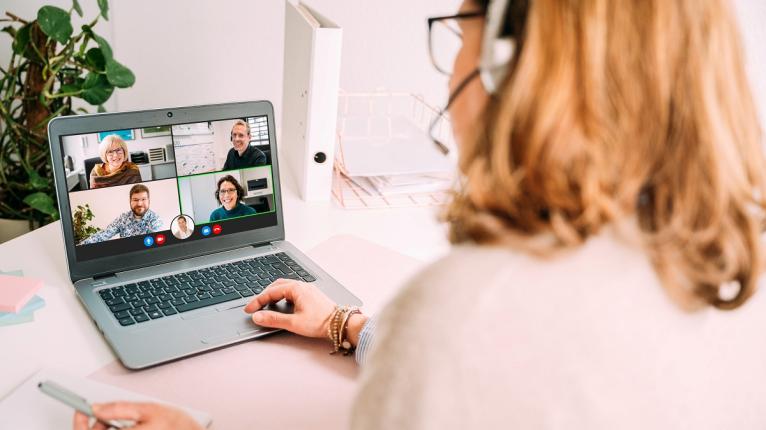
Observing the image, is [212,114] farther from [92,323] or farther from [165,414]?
[165,414]

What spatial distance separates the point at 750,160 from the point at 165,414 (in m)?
0.59

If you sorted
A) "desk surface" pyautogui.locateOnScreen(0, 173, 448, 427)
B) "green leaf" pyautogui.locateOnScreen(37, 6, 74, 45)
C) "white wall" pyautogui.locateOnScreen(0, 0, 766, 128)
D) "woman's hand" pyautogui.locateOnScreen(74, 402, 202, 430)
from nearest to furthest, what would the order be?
"woman's hand" pyautogui.locateOnScreen(74, 402, 202, 430) < "desk surface" pyautogui.locateOnScreen(0, 173, 448, 427) < "green leaf" pyautogui.locateOnScreen(37, 6, 74, 45) < "white wall" pyautogui.locateOnScreen(0, 0, 766, 128)

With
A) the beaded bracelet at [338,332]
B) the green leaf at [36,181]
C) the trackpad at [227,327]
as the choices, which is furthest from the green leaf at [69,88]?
the beaded bracelet at [338,332]

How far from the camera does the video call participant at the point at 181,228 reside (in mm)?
1070

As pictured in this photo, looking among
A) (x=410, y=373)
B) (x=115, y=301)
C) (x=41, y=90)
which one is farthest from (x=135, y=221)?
(x=41, y=90)

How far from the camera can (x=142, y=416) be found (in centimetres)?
69

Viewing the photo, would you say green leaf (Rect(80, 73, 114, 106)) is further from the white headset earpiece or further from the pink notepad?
the white headset earpiece

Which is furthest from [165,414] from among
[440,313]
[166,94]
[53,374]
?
[166,94]

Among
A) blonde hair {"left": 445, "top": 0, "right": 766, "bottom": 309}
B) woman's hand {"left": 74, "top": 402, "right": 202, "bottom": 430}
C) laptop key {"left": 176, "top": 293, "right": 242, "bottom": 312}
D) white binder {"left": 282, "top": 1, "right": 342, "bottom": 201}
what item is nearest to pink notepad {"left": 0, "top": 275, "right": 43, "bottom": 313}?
laptop key {"left": 176, "top": 293, "right": 242, "bottom": 312}

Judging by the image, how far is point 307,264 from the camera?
1.10m

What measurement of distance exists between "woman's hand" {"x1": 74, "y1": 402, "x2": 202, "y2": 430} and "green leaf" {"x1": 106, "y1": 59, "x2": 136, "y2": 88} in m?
1.18

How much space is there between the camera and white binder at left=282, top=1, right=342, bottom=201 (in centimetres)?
129

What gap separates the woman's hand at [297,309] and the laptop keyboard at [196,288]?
0.21 feet

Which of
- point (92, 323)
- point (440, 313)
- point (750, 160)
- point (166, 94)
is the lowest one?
point (92, 323)
